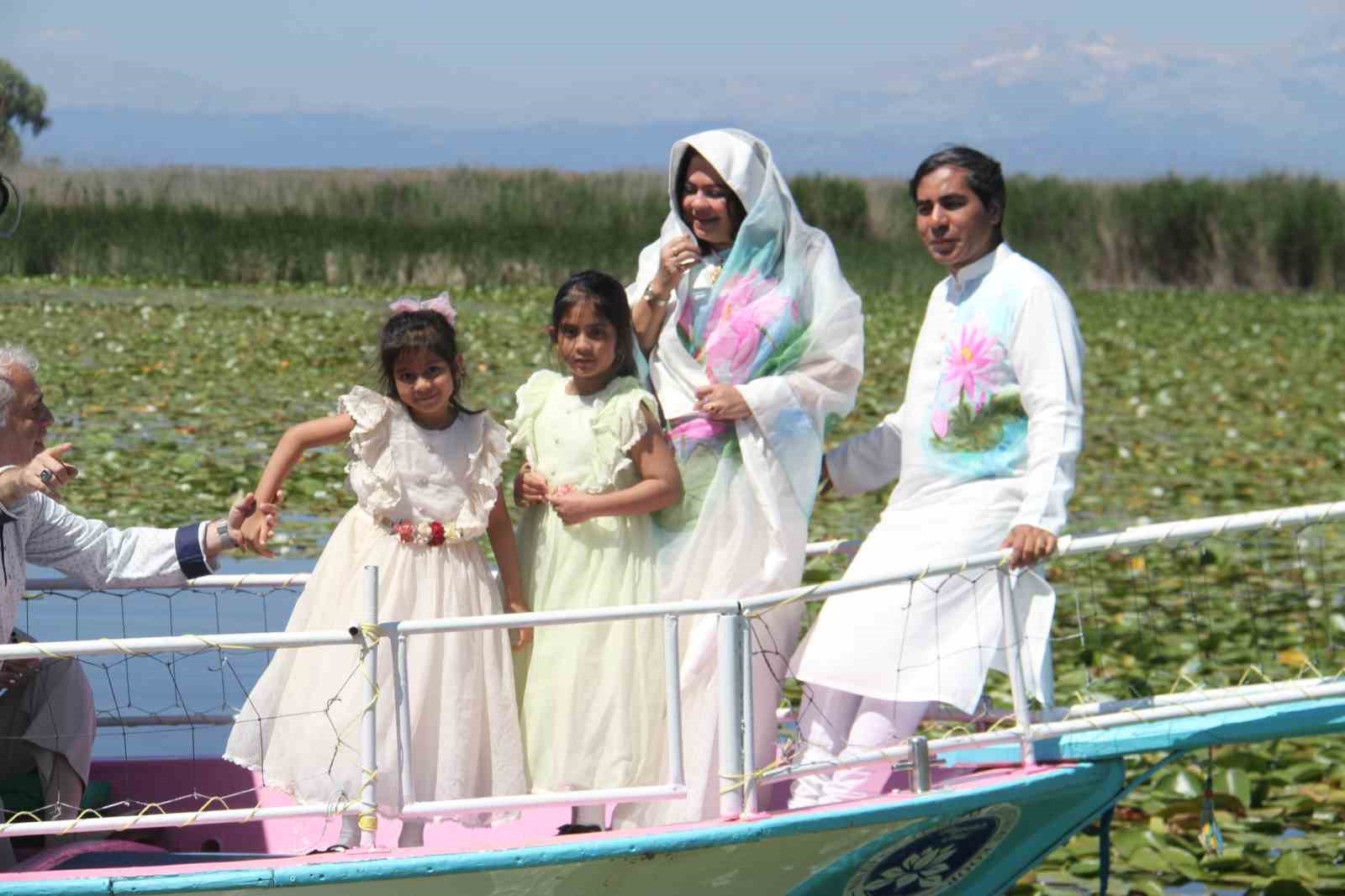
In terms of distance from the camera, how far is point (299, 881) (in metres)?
3.74

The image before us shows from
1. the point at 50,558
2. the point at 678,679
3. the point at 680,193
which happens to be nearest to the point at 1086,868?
the point at 678,679

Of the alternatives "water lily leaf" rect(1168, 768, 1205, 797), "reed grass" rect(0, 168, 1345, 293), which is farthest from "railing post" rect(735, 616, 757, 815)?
"reed grass" rect(0, 168, 1345, 293)

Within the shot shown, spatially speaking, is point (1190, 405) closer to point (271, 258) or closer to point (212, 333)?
point (212, 333)

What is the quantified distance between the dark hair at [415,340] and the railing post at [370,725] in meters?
0.72

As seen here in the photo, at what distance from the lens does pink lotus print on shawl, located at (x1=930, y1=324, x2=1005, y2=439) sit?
14.2 ft

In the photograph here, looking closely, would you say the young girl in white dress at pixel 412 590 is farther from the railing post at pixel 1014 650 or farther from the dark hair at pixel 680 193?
the railing post at pixel 1014 650

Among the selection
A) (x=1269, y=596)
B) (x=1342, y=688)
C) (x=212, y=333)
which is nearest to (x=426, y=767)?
(x=1342, y=688)

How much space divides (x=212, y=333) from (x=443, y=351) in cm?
1339

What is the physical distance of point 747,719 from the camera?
3.96 metres

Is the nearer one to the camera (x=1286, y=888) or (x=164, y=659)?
(x=1286, y=888)

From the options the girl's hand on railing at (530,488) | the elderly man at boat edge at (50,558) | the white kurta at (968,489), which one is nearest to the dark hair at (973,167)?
the white kurta at (968,489)

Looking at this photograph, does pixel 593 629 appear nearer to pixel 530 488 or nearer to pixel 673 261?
pixel 530 488

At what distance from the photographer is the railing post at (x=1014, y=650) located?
13.6 feet

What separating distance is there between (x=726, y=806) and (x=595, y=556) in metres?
0.78
